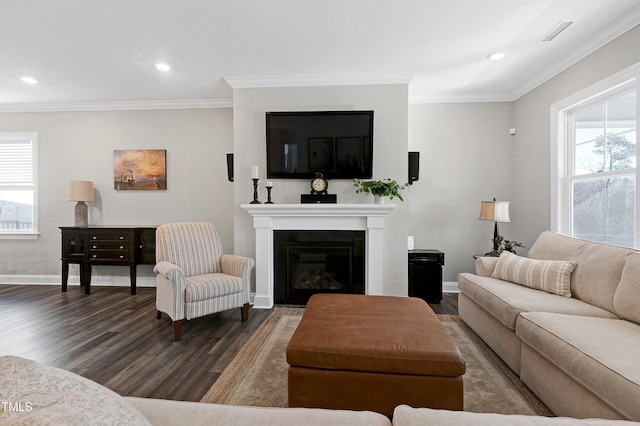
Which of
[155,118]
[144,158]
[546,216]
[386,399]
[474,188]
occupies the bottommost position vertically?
[386,399]

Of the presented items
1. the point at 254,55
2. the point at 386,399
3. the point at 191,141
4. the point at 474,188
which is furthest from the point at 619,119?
the point at 191,141

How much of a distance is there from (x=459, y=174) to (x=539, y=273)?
78.0 inches

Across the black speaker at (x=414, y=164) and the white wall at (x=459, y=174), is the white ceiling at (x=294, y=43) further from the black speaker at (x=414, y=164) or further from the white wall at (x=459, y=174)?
the black speaker at (x=414, y=164)

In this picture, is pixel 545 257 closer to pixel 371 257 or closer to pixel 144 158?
pixel 371 257

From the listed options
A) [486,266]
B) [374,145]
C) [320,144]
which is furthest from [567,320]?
[320,144]

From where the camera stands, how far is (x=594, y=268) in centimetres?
223

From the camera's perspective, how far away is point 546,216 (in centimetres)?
351

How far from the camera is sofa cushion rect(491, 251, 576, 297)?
2369mm

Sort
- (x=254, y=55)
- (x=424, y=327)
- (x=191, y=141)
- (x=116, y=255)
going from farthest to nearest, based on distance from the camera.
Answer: (x=191, y=141), (x=116, y=255), (x=254, y=55), (x=424, y=327)

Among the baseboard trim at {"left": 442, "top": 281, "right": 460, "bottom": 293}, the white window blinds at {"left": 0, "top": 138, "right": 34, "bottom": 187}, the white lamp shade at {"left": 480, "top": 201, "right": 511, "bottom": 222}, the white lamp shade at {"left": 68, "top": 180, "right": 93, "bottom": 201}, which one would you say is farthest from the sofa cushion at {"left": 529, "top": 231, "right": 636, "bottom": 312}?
the white window blinds at {"left": 0, "top": 138, "right": 34, "bottom": 187}

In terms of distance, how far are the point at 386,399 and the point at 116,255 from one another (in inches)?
154

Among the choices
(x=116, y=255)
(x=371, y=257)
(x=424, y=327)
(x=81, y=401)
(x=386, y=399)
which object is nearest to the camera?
(x=81, y=401)

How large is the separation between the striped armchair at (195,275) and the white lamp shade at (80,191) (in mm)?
2023

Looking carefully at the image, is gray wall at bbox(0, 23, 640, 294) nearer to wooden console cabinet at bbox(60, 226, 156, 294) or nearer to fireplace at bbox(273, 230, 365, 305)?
fireplace at bbox(273, 230, 365, 305)
